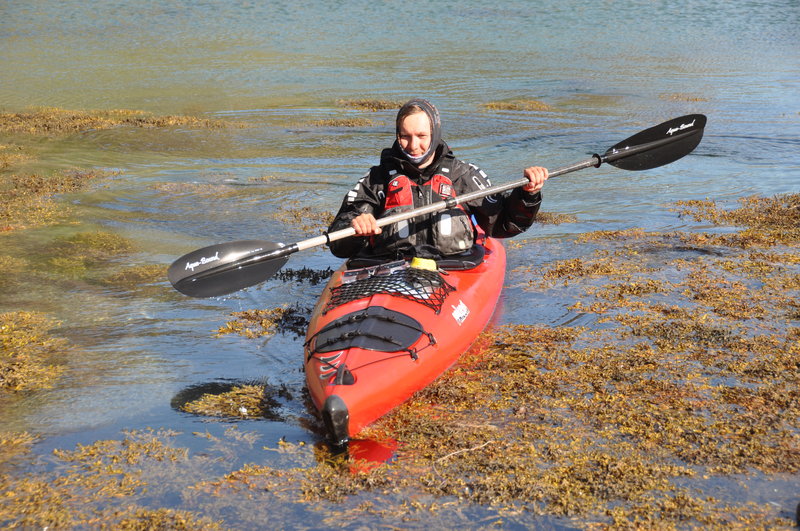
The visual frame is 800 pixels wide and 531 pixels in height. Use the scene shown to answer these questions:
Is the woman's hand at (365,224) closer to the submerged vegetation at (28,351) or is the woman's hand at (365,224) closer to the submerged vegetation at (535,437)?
the submerged vegetation at (535,437)

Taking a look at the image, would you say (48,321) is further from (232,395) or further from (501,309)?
(501,309)

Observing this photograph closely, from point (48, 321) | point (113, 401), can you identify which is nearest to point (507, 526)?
point (113, 401)

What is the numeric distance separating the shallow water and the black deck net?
0.55 meters

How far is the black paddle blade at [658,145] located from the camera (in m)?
6.52

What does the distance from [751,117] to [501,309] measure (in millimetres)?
8596

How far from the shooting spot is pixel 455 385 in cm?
462

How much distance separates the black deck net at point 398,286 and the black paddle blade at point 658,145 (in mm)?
2237

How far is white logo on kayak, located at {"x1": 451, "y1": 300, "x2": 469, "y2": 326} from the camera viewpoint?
4922 millimetres

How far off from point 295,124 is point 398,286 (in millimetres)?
8563

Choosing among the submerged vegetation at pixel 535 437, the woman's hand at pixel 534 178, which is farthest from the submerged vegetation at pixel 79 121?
the woman's hand at pixel 534 178

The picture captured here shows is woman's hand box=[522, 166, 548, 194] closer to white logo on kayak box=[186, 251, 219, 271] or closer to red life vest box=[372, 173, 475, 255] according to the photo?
red life vest box=[372, 173, 475, 255]

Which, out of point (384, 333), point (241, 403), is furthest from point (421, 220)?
point (241, 403)

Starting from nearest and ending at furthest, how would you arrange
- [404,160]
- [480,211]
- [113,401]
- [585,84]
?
[113,401], [404,160], [480,211], [585,84]

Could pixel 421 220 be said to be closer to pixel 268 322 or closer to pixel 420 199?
pixel 420 199
